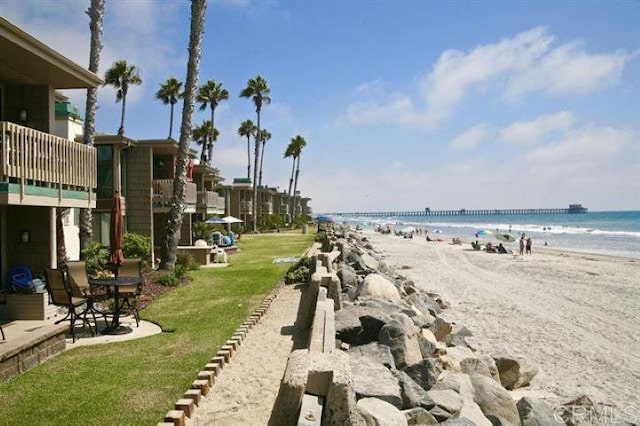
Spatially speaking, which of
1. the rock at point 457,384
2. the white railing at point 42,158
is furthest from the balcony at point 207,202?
the rock at point 457,384

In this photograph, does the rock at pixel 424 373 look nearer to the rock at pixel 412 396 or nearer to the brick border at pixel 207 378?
the rock at pixel 412 396

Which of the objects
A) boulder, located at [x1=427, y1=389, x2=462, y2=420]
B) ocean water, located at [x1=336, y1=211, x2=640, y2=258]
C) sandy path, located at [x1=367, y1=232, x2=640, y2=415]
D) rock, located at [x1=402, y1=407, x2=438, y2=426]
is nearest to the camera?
rock, located at [x1=402, y1=407, x2=438, y2=426]

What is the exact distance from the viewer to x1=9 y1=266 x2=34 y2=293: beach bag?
10312mm

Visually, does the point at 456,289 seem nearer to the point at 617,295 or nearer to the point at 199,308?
the point at 617,295

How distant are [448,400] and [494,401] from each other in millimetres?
1328

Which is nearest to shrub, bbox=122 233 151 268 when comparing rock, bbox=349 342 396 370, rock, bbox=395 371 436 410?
rock, bbox=349 342 396 370

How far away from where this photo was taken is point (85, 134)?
1620 cm

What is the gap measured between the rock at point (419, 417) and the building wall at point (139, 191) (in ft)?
62.4

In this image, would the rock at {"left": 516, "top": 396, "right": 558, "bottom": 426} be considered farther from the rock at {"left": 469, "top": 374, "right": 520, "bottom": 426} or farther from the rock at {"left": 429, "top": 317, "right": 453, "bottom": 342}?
the rock at {"left": 429, "top": 317, "right": 453, "bottom": 342}

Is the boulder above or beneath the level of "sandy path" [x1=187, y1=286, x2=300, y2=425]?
above

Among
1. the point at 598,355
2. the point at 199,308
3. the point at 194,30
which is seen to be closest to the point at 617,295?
the point at 598,355

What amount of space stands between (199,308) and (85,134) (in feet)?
26.0

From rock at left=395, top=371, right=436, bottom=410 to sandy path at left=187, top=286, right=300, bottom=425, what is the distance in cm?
162

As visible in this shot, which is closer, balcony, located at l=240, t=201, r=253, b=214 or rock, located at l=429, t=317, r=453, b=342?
rock, located at l=429, t=317, r=453, b=342
